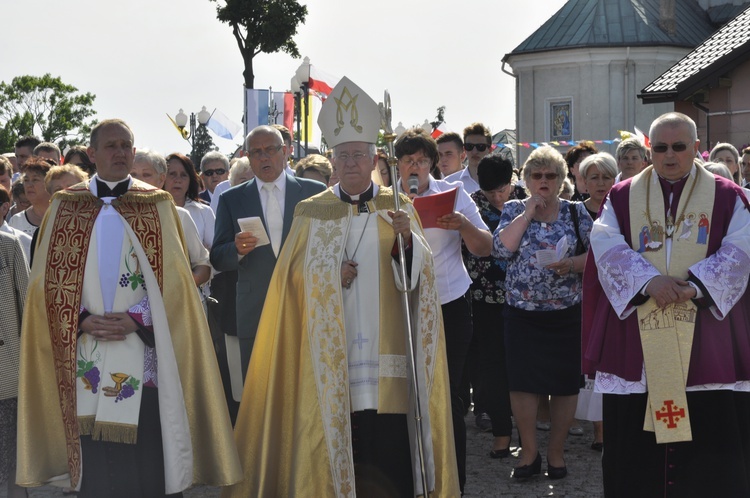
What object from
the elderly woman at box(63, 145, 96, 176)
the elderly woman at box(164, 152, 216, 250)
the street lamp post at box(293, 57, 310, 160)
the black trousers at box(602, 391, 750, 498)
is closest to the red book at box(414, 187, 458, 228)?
the black trousers at box(602, 391, 750, 498)

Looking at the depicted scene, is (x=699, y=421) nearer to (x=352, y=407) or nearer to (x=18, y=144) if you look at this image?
(x=352, y=407)

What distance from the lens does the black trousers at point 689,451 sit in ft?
19.2

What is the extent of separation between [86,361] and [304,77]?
44.1 feet

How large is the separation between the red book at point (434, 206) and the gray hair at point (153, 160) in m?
2.25

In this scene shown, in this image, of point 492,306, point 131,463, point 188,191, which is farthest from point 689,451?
point 188,191

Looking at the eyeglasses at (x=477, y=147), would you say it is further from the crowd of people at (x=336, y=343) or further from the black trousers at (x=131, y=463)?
the black trousers at (x=131, y=463)

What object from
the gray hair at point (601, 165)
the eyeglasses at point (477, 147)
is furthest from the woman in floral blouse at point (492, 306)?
the eyeglasses at point (477, 147)

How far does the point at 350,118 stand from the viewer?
20.4ft

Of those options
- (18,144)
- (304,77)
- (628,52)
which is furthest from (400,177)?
(628,52)

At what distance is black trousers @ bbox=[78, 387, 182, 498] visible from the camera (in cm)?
581

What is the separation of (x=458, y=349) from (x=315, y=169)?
8.66 feet

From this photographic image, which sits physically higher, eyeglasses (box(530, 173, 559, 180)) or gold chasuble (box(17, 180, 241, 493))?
A: eyeglasses (box(530, 173, 559, 180))

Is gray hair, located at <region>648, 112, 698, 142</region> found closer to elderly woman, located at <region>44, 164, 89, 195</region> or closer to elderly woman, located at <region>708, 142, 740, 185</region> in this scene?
elderly woman, located at <region>44, 164, 89, 195</region>

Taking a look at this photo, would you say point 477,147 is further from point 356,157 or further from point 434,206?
point 356,157
